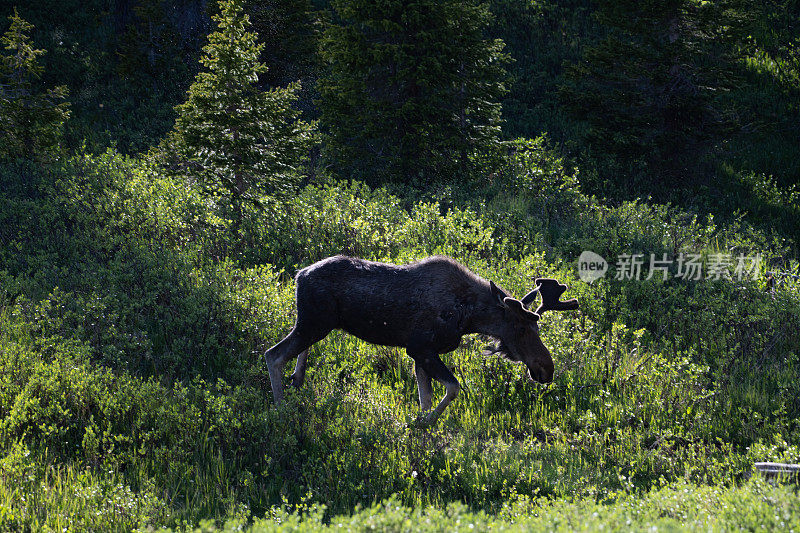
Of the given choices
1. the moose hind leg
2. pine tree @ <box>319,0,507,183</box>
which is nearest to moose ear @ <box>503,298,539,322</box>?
the moose hind leg

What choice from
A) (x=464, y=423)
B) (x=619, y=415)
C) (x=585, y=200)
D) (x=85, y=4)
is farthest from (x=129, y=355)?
(x=85, y=4)

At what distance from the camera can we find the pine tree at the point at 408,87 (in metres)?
16.1

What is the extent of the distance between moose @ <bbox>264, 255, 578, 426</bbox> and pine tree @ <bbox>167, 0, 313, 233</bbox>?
601 centimetres

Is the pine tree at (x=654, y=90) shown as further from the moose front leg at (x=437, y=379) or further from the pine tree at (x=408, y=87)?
the moose front leg at (x=437, y=379)

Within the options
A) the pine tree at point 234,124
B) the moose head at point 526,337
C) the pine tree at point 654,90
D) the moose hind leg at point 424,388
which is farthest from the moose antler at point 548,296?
the pine tree at point 654,90

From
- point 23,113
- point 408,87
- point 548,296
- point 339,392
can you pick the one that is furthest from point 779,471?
point 23,113

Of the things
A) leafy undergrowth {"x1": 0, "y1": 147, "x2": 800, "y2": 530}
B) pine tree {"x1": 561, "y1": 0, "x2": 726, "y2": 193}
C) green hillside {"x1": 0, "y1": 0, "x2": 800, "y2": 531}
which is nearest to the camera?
leafy undergrowth {"x1": 0, "y1": 147, "x2": 800, "y2": 530}

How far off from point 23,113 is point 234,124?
6.47 metres

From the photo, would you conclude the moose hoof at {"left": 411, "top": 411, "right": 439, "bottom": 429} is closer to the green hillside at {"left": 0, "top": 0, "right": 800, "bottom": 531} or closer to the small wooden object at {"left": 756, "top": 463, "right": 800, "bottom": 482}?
the green hillside at {"left": 0, "top": 0, "right": 800, "bottom": 531}

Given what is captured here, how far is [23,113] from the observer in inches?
639

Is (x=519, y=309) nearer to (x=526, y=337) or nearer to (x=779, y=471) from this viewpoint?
(x=526, y=337)

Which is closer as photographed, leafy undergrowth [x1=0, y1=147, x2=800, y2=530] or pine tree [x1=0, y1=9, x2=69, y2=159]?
leafy undergrowth [x1=0, y1=147, x2=800, y2=530]

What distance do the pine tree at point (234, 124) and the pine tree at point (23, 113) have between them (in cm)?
450

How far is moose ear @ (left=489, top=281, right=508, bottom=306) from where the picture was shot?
24.9 feet
